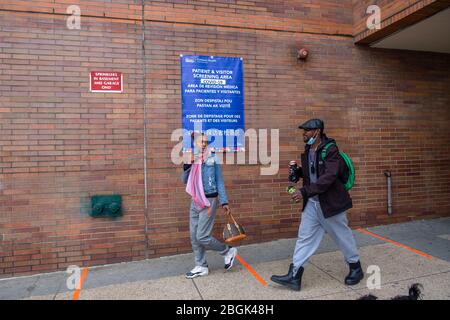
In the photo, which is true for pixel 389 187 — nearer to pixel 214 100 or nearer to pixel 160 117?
pixel 214 100

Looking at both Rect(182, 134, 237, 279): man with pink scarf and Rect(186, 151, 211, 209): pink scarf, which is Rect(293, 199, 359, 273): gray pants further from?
Rect(186, 151, 211, 209): pink scarf

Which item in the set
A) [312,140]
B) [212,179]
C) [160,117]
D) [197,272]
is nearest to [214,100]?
[160,117]

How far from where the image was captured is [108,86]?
4695mm

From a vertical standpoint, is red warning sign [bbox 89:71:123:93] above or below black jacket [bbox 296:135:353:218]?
above

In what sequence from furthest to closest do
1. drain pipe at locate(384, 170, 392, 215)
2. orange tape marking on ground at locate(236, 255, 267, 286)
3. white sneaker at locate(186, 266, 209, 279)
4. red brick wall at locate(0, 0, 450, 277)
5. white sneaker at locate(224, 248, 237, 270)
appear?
drain pipe at locate(384, 170, 392, 215), red brick wall at locate(0, 0, 450, 277), white sneaker at locate(224, 248, 237, 270), white sneaker at locate(186, 266, 209, 279), orange tape marking on ground at locate(236, 255, 267, 286)

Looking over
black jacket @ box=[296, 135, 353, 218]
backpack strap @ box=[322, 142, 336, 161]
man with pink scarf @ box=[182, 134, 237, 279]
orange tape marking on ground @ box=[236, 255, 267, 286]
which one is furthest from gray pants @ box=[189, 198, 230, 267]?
backpack strap @ box=[322, 142, 336, 161]

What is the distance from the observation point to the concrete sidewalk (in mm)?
3594

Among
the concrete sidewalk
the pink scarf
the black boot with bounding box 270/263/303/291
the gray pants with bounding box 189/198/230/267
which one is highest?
the pink scarf

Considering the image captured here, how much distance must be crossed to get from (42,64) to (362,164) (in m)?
5.01

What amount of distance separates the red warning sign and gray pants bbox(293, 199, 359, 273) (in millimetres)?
2985

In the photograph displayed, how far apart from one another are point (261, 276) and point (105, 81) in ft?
10.6

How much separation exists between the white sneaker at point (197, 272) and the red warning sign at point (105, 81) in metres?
2.58

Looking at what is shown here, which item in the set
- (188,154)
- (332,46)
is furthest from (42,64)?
(332,46)

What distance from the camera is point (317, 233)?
3.74 meters
